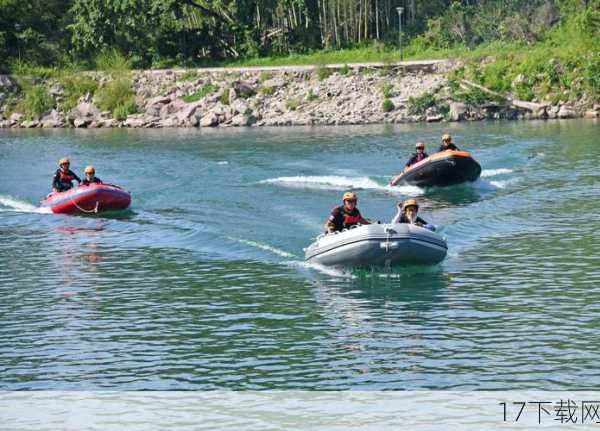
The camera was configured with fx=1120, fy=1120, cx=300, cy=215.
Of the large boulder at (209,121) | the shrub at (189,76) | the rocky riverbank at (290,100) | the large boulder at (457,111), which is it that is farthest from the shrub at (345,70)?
the shrub at (189,76)

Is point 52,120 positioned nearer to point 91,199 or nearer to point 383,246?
point 91,199

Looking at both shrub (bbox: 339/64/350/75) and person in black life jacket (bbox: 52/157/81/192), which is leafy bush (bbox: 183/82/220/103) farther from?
person in black life jacket (bbox: 52/157/81/192)

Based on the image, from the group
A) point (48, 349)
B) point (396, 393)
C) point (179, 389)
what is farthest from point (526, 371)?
point (48, 349)

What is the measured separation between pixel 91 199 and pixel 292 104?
116 feet

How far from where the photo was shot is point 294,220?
2973 cm

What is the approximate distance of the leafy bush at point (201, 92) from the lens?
69188mm

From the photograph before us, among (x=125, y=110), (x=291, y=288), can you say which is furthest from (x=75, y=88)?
(x=291, y=288)

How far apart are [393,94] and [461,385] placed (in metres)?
51.1

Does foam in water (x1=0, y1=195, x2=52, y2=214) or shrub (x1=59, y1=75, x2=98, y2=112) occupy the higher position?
shrub (x1=59, y1=75, x2=98, y2=112)

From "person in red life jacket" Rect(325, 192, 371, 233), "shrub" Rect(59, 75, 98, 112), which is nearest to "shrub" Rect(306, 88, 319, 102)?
"shrub" Rect(59, 75, 98, 112)

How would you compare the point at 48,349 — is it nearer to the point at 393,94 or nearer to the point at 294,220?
the point at 294,220

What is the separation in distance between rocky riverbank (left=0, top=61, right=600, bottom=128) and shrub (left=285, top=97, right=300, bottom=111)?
6cm

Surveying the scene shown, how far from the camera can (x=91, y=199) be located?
3197 centimetres

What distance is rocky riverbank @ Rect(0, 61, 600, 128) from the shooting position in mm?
62125
